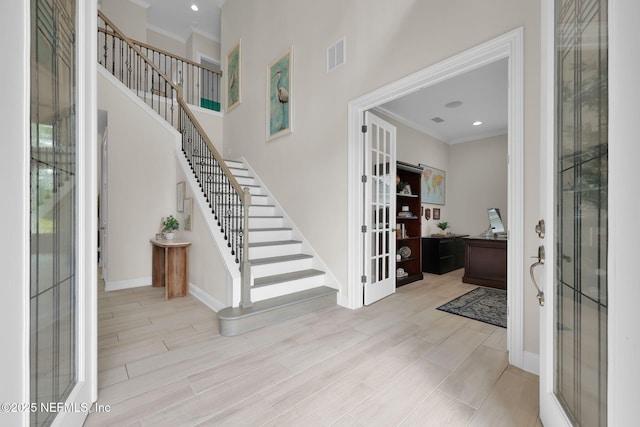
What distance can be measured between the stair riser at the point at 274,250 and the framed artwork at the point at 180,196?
167cm

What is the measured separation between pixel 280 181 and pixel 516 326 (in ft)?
11.4

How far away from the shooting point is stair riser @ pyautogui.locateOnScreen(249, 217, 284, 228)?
13.5 feet

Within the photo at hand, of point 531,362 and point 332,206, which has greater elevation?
point 332,206

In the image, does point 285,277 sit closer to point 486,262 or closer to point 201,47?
point 486,262

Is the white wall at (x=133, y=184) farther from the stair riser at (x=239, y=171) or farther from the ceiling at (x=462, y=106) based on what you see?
the ceiling at (x=462, y=106)

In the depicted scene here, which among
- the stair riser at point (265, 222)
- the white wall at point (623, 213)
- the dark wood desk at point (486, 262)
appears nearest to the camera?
the white wall at point (623, 213)

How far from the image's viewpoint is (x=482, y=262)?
4531 mm

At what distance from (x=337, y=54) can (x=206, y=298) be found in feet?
11.6

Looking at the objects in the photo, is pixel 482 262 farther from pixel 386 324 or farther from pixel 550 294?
pixel 550 294

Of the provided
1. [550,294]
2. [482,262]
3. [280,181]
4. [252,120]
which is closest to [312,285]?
[280,181]

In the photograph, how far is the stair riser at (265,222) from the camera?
4111mm

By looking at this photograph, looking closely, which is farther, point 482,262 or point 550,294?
point 482,262

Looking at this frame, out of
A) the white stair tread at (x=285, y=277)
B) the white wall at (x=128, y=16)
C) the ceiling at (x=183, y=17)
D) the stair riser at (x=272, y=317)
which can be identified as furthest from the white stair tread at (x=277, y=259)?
the white wall at (x=128, y=16)

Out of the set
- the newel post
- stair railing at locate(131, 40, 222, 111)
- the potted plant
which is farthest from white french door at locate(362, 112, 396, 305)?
stair railing at locate(131, 40, 222, 111)
